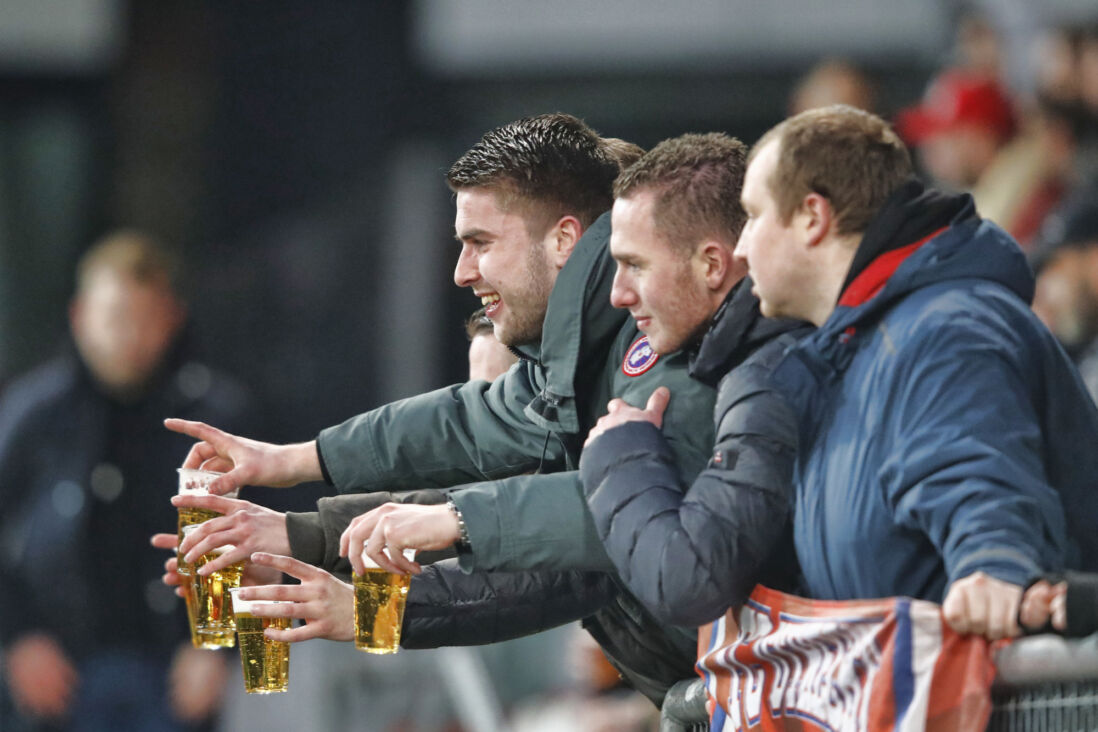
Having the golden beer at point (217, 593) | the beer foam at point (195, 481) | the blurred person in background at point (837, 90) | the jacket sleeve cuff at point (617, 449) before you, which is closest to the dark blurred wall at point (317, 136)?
the blurred person in background at point (837, 90)

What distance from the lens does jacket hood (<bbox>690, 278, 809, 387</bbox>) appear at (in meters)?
2.65

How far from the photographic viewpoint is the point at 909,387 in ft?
7.57

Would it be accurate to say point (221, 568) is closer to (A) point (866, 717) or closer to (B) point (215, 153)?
(A) point (866, 717)

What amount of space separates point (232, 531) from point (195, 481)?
203 mm

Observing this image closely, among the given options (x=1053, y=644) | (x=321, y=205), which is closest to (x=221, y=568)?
(x=1053, y=644)

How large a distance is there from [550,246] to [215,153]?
24.6 feet

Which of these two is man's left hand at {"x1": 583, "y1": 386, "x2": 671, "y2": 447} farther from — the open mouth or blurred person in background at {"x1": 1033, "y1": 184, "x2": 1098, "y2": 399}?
blurred person in background at {"x1": 1033, "y1": 184, "x2": 1098, "y2": 399}

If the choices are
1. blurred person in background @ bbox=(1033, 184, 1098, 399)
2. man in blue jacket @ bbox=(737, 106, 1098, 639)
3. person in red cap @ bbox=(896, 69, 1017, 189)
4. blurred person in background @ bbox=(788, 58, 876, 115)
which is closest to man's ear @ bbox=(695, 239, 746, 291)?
man in blue jacket @ bbox=(737, 106, 1098, 639)

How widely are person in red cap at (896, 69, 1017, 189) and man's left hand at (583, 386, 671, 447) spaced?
458cm

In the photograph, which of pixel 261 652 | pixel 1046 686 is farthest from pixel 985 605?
pixel 261 652

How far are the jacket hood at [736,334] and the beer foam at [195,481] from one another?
97 centimetres

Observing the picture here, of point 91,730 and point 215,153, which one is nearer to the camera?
point 91,730

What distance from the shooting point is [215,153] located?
1033 centimetres

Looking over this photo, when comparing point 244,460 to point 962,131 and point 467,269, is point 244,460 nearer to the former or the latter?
point 467,269
